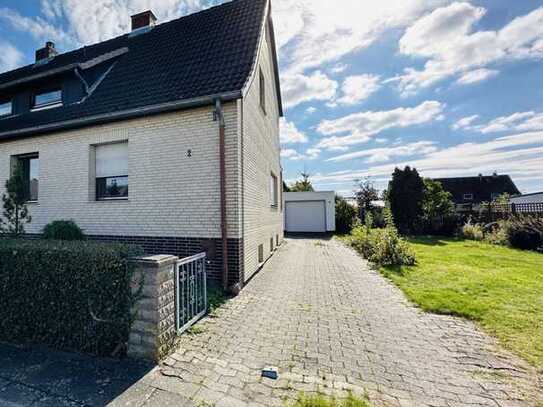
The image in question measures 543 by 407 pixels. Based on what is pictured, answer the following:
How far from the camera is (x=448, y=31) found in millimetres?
6980

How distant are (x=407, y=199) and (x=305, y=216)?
7185mm

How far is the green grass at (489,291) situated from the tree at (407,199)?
7.39 m

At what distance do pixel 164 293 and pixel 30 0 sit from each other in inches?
379

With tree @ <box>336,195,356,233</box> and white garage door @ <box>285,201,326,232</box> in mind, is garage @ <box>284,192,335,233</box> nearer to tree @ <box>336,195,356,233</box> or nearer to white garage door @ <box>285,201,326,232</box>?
white garage door @ <box>285,201,326,232</box>

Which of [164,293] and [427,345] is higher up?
[164,293]

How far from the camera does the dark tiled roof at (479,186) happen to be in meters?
39.1

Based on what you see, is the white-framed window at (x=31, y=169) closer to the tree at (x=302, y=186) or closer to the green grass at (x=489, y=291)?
the green grass at (x=489, y=291)

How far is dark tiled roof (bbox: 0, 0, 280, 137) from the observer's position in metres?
6.21

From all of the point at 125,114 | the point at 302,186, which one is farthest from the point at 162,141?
the point at 302,186

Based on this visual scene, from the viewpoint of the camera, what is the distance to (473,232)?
1418 cm

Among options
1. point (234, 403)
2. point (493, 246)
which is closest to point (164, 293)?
point (234, 403)

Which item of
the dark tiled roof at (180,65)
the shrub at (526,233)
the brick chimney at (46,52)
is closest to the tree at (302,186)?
the shrub at (526,233)

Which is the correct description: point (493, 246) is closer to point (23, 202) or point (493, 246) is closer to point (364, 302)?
point (364, 302)

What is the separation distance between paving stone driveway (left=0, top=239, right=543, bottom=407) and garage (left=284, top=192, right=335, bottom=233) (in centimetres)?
1541
